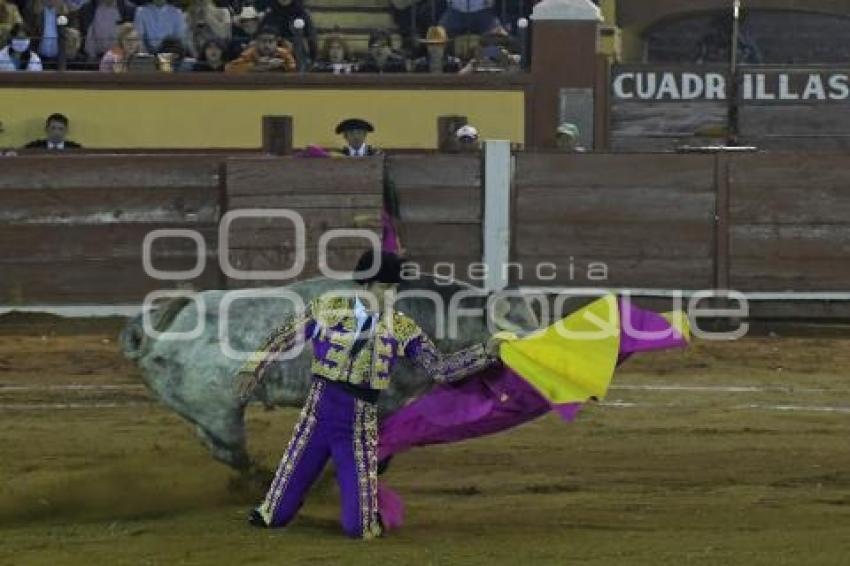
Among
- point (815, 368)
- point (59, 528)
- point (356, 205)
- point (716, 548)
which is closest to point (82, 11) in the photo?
point (356, 205)

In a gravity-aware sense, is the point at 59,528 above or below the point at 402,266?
below

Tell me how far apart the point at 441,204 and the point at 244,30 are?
3380 millimetres

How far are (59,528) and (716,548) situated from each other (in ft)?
7.21

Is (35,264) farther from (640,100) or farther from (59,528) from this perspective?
(59,528)

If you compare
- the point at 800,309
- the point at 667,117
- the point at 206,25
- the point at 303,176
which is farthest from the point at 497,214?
the point at 206,25

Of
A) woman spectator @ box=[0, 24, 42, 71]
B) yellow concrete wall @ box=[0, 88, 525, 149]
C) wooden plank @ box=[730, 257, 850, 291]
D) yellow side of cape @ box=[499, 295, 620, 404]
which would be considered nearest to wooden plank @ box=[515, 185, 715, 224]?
wooden plank @ box=[730, 257, 850, 291]

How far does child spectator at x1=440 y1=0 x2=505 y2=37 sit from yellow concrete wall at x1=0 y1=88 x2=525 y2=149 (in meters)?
1.06

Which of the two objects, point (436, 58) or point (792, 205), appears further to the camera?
point (436, 58)

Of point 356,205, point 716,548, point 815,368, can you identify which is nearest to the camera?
point 716,548

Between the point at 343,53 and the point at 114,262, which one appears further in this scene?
the point at 343,53

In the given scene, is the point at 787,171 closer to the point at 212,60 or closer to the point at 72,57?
the point at 212,60

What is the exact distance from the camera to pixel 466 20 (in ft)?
50.7

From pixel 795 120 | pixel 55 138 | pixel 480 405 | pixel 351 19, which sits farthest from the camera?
pixel 351 19

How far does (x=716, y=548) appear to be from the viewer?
5777 millimetres
